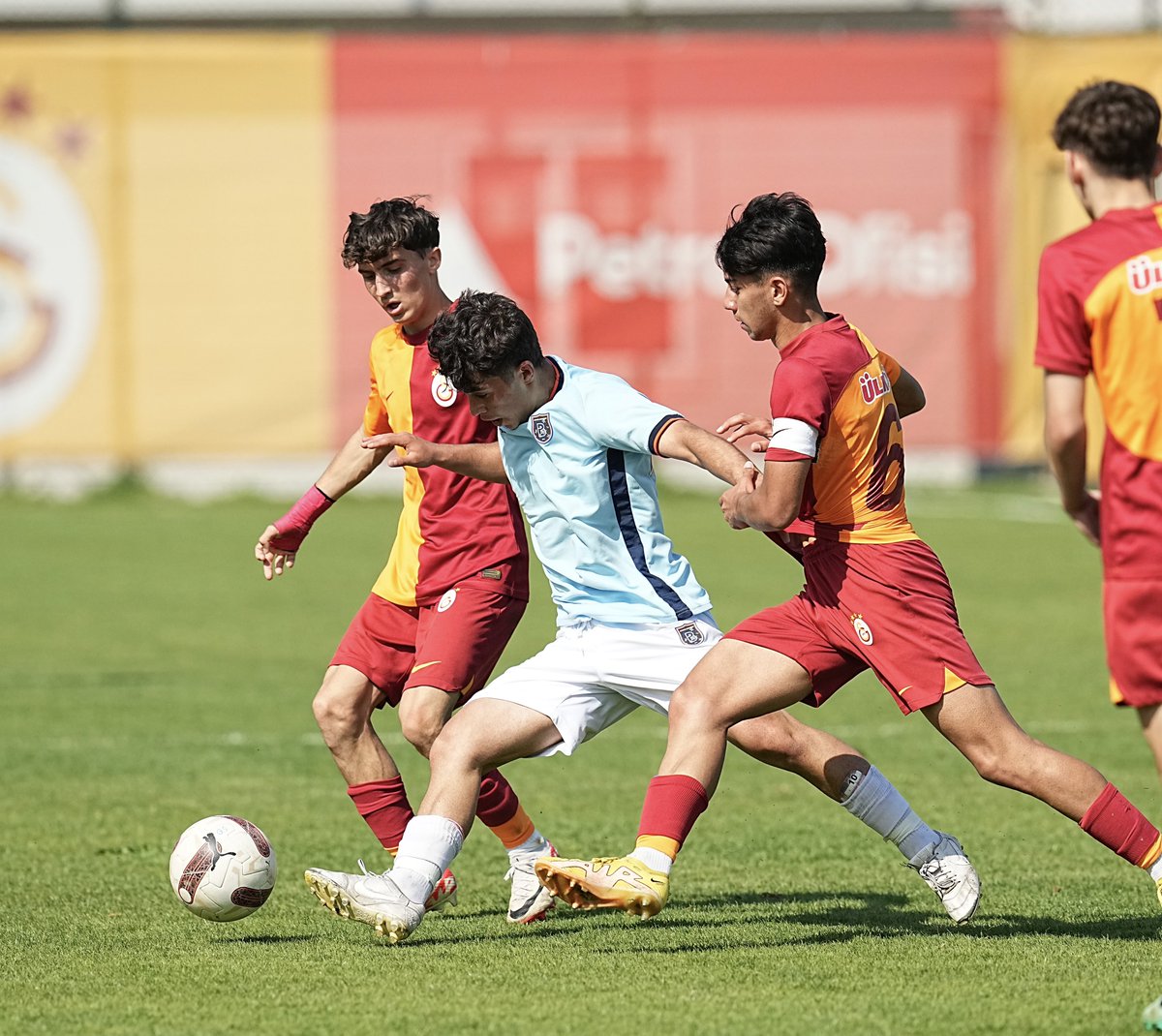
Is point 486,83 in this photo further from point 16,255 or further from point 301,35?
point 16,255

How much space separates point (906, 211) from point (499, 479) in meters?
16.4

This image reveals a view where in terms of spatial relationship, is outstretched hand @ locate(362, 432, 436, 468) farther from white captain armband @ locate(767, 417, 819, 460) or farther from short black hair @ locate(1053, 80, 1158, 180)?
short black hair @ locate(1053, 80, 1158, 180)

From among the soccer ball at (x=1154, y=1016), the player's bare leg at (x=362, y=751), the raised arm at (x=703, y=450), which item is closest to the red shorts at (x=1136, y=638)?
the soccer ball at (x=1154, y=1016)

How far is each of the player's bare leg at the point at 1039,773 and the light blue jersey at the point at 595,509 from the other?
0.87 meters

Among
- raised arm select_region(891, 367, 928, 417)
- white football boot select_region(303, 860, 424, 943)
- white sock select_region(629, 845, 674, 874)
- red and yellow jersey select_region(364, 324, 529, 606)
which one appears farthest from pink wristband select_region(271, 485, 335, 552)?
raised arm select_region(891, 367, 928, 417)

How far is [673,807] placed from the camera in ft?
18.3

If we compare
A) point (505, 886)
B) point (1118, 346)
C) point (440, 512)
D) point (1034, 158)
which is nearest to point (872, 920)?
point (505, 886)

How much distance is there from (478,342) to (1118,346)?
73.9 inches

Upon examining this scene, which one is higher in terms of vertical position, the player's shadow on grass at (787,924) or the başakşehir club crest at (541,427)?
the başakşehir club crest at (541,427)

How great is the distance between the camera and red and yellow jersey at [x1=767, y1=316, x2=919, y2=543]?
5.43 meters

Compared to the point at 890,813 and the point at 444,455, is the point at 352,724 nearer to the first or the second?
the point at 444,455

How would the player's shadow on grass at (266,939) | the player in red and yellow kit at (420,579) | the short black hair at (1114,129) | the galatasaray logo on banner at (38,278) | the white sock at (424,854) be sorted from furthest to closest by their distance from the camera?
the galatasaray logo on banner at (38,278) → the player in red and yellow kit at (420,579) → the player's shadow on grass at (266,939) → the white sock at (424,854) → the short black hair at (1114,129)

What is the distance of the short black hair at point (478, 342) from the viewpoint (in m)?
5.70

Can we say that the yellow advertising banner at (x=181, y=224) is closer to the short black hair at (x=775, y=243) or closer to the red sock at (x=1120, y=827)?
the short black hair at (x=775, y=243)
